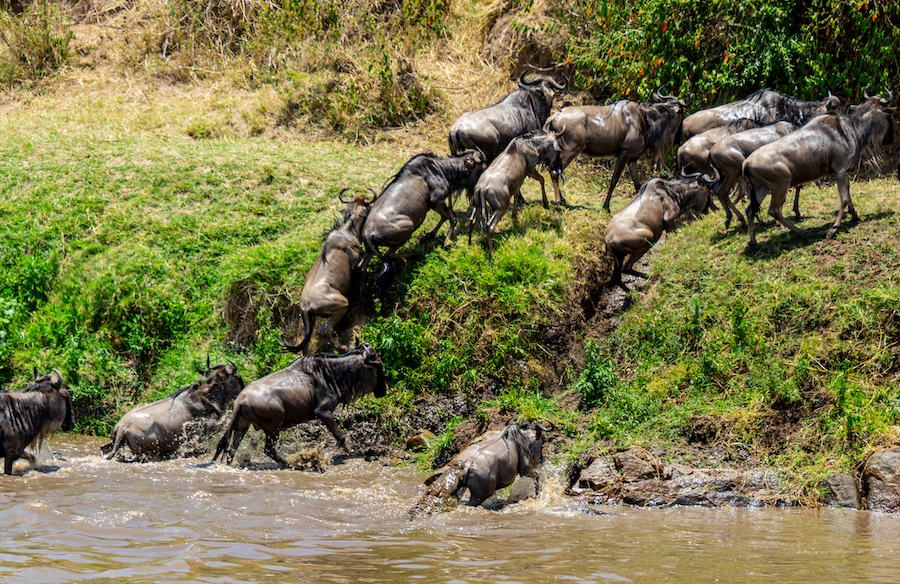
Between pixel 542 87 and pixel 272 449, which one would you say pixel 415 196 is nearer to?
pixel 542 87

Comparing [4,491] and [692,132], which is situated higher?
[692,132]

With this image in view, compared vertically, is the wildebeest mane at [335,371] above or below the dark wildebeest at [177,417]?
above

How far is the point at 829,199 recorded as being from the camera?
528 inches

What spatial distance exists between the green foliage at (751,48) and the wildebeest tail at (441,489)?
8371mm

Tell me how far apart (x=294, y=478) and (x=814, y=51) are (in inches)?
383

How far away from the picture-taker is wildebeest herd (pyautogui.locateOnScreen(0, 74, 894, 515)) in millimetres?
9891

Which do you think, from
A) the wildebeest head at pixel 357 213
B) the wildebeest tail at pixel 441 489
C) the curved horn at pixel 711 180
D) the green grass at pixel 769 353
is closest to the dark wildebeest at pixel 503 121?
the wildebeest head at pixel 357 213

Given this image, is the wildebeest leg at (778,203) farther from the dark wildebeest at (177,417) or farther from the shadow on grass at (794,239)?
the dark wildebeest at (177,417)

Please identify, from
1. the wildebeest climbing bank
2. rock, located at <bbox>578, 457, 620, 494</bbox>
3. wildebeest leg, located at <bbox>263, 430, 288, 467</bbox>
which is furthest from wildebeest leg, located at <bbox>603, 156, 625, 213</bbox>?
wildebeest leg, located at <bbox>263, 430, 288, 467</bbox>

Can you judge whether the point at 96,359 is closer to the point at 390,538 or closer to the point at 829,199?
the point at 390,538

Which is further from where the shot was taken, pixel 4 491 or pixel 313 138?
pixel 313 138

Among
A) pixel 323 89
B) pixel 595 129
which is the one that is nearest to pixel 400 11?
pixel 323 89

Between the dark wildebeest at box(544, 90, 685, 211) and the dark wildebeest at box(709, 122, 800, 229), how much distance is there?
138cm

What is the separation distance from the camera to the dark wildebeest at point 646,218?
1143 centimetres
